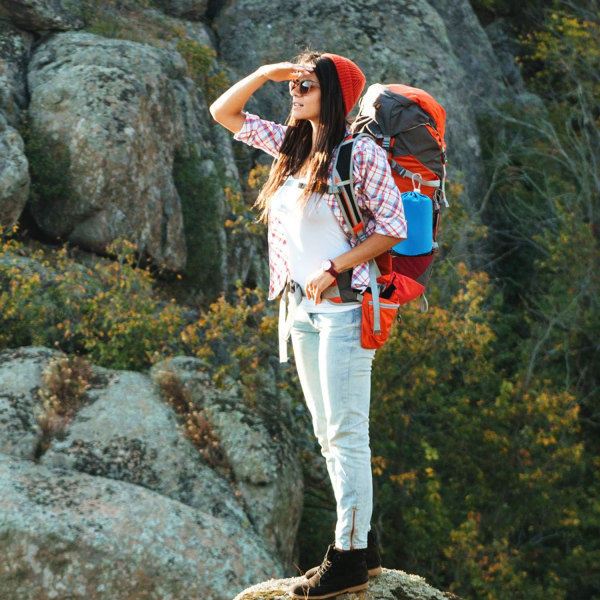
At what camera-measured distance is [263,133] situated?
159 inches

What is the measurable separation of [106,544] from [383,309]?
3.15m

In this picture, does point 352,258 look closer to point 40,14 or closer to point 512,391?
point 40,14

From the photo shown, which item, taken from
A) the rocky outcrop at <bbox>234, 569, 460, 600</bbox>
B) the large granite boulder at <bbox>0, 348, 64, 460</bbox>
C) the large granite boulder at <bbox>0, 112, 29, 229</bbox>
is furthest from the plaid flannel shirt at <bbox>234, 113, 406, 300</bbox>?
the large granite boulder at <bbox>0, 112, 29, 229</bbox>

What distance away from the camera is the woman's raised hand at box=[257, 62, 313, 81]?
145 inches

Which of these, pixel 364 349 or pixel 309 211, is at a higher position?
pixel 309 211

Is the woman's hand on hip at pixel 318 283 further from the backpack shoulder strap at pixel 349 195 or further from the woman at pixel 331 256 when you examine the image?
the backpack shoulder strap at pixel 349 195

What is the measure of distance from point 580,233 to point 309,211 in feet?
42.9

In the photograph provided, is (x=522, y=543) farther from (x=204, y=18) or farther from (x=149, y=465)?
(x=204, y=18)

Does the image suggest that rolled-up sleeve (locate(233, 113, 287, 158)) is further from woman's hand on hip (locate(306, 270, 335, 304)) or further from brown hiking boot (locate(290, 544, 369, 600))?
brown hiking boot (locate(290, 544, 369, 600))

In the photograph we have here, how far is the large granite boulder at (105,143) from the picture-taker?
416 inches

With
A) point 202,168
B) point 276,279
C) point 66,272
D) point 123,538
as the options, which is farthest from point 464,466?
point 276,279

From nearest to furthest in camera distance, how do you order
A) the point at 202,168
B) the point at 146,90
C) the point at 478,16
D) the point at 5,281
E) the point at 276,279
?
the point at 276,279
the point at 5,281
the point at 146,90
the point at 202,168
the point at 478,16

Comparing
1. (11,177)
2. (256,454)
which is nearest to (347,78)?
(256,454)

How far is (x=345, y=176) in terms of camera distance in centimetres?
357
